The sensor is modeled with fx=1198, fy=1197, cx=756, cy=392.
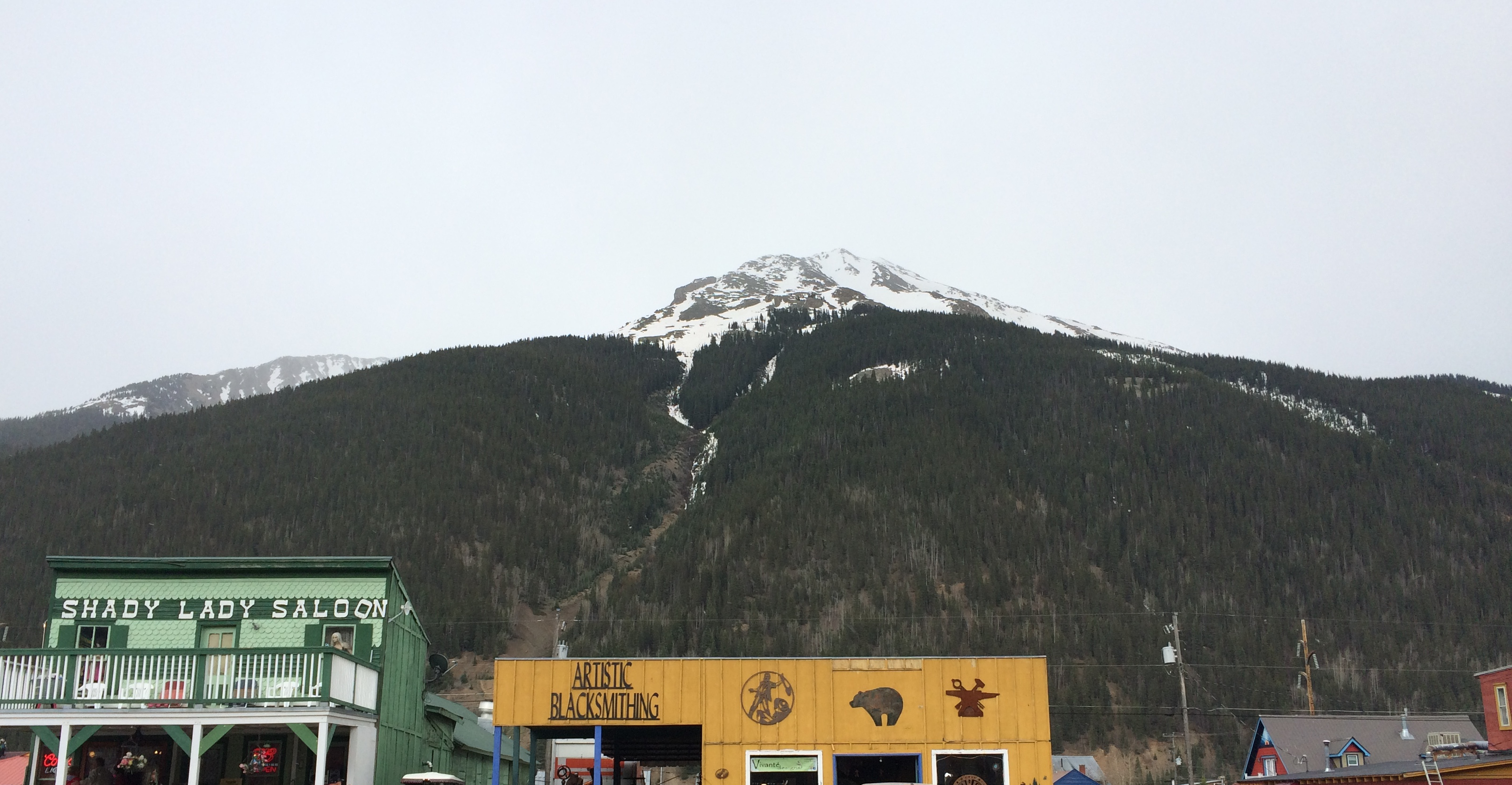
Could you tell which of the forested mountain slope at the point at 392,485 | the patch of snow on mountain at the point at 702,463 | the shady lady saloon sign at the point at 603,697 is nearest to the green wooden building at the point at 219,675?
the shady lady saloon sign at the point at 603,697

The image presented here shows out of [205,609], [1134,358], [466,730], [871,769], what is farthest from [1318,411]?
[205,609]

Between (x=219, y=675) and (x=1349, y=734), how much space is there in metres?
40.9

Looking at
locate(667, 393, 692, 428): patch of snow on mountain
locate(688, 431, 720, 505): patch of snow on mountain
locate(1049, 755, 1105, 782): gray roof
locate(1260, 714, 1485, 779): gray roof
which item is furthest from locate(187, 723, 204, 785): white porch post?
locate(667, 393, 692, 428): patch of snow on mountain

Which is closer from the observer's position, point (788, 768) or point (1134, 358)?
point (788, 768)

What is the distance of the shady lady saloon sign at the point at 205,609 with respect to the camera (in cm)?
2555

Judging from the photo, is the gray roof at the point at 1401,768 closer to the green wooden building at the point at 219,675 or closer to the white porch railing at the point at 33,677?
the green wooden building at the point at 219,675

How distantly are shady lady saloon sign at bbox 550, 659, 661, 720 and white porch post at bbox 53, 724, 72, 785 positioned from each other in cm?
920

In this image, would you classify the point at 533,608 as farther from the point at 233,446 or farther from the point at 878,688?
the point at 878,688

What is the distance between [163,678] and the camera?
2188 centimetres

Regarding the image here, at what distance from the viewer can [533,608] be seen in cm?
10012

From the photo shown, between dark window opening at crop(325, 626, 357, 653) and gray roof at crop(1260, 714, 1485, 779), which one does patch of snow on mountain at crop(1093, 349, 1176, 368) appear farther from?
dark window opening at crop(325, 626, 357, 653)

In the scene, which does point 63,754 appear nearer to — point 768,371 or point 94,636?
point 94,636

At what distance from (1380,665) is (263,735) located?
8302cm

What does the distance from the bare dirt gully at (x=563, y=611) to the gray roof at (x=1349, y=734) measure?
4061 centimetres
